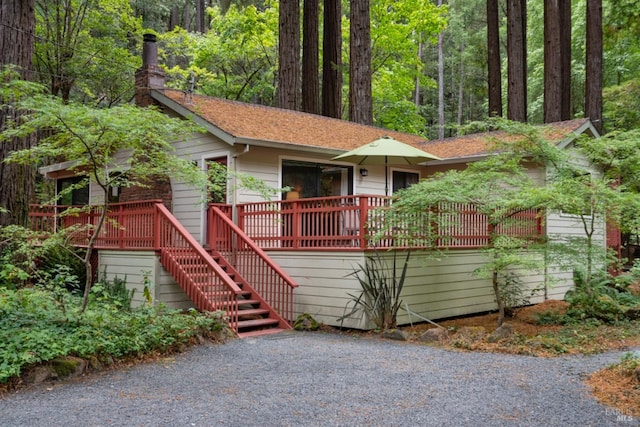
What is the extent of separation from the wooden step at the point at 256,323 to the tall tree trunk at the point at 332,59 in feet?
43.3

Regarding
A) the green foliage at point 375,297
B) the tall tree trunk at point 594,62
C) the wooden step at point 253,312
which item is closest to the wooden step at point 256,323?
the wooden step at point 253,312

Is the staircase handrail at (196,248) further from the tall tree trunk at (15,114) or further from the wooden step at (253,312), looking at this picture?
the tall tree trunk at (15,114)

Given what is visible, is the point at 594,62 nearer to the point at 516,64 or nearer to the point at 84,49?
the point at 516,64

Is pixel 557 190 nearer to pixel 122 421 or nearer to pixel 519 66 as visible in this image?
pixel 122 421

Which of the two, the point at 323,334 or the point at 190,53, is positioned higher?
the point at 190,53

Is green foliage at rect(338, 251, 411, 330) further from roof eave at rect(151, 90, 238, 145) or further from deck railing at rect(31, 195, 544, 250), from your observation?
roof eave at rect(151, 90, 238, 145)

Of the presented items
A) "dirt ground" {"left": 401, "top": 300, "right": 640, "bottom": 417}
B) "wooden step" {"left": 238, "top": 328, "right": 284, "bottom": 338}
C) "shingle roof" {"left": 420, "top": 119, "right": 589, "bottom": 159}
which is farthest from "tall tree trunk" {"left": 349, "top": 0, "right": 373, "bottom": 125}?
"wooden step" {"left": 238, "top": 328, "right": 284, "bottom": 338}

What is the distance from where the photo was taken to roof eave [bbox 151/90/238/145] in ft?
33.3

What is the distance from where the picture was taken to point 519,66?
19.2 m

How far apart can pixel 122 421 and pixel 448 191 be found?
5.55 meters

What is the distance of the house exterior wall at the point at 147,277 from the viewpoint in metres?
9.52

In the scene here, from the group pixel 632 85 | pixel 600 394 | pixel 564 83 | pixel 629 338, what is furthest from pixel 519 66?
pixel 600 394

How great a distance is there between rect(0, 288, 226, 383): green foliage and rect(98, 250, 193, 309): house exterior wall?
6.46 feet

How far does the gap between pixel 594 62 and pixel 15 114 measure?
16.2 metres
